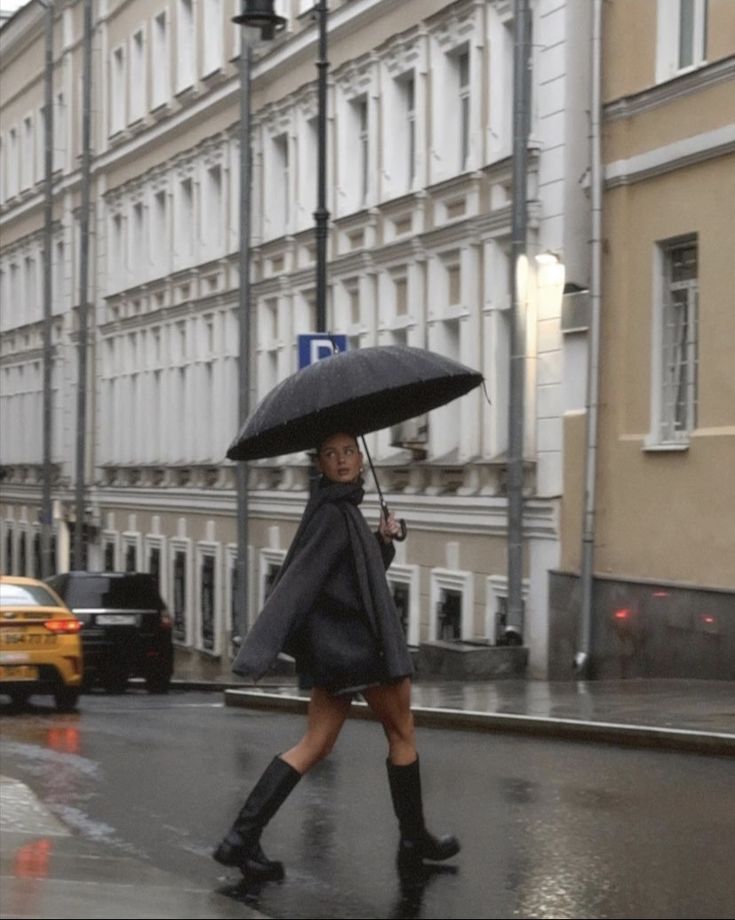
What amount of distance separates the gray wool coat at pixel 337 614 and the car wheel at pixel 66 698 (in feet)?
49.4

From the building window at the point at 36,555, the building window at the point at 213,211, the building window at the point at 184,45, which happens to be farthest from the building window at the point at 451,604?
the building window at the point at 36,555

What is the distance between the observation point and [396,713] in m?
8.76

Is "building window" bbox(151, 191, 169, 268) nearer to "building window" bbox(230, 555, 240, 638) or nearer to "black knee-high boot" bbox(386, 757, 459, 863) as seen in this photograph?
"building window" bbox(230, 555, 240, 638)

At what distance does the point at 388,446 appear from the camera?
1275 inches

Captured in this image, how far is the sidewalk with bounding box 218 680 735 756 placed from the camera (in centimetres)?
1436

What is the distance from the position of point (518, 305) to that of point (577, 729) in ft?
34.9

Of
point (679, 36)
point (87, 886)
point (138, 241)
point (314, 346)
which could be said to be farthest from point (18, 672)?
point (138, 241)

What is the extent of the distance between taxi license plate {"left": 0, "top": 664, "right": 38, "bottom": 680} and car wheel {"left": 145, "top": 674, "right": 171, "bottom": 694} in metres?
6.84

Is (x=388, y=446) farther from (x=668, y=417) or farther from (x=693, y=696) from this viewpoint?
(x=693, y=696)

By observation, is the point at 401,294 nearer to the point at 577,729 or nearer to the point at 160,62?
the point at 160,62

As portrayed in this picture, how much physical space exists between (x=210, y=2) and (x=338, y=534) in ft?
111

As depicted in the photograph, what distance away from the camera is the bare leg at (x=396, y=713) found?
8688 mm

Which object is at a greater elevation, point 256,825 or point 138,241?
point 138,241

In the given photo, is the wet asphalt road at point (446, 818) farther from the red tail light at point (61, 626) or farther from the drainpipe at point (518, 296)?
the drainpipe at point (518, 296)
